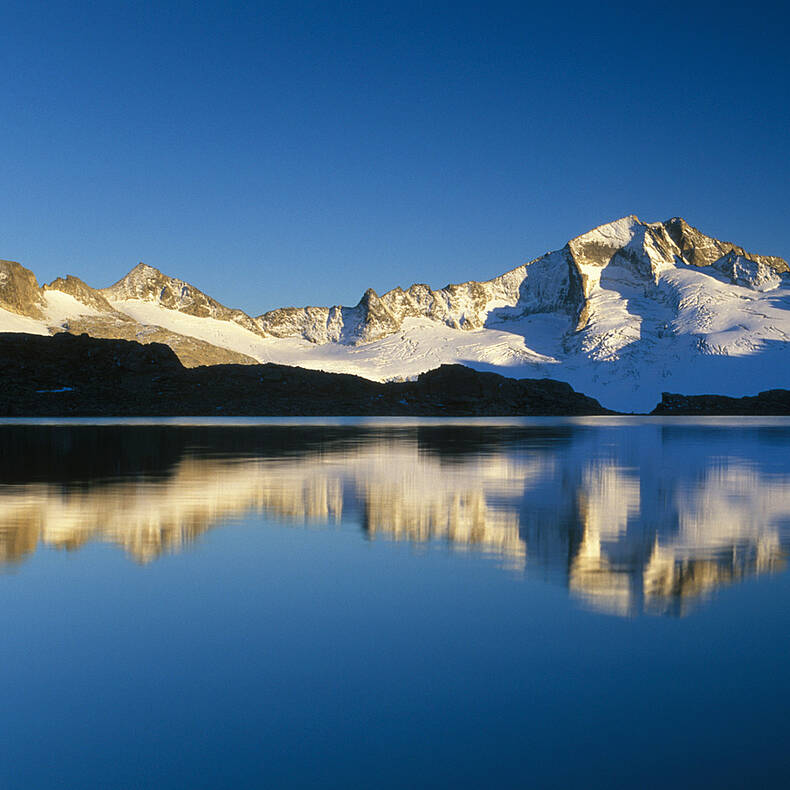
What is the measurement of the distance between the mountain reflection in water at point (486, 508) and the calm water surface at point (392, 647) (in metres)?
0.12

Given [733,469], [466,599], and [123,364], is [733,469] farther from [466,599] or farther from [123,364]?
[123,364]

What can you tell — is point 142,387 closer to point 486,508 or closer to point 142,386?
point 142,386

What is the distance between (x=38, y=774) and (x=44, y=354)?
182m

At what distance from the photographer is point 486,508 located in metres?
20.2

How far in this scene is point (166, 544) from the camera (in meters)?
15.0

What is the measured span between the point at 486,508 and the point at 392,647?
11690mm

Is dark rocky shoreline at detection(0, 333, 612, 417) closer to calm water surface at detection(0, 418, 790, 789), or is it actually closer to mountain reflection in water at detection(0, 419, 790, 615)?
mountain reflection in water at detection(0, 419, 790, 615)

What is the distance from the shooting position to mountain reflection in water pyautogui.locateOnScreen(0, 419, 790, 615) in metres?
13.1

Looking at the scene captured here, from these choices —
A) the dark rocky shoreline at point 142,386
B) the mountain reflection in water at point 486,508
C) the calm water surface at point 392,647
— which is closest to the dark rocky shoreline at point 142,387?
the dark rocky shoreline at point 142,386

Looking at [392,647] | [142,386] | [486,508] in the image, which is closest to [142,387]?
[142,386]

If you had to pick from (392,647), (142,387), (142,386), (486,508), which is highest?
(142,386)

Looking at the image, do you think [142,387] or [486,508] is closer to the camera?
[486,508]

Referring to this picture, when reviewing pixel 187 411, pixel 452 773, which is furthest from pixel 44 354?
pixel 452 773

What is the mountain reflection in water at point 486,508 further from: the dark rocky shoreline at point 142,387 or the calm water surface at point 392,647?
the dark rocky shoreline at point 142,387
